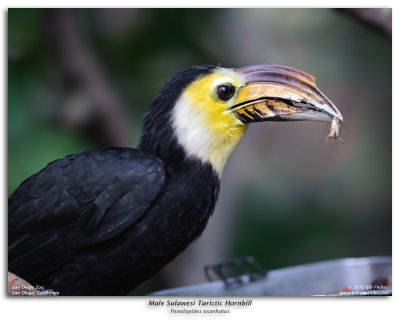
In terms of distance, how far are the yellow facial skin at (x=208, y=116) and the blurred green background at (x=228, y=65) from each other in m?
0.58

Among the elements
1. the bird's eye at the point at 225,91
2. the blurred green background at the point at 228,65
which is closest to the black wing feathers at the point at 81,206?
the bird's eye at the point at 225,91

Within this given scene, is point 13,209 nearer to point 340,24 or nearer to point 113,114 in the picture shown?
point 113,114

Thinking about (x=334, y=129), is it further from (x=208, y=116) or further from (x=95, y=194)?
(x=95, y=194)

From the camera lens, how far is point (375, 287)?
1636 mm

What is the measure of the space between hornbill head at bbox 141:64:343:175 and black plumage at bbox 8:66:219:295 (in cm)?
9

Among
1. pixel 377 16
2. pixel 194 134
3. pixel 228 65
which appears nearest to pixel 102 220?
pixel 194 134

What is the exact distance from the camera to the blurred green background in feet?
6.94

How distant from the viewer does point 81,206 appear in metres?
1.45

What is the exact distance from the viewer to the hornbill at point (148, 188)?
145 centimetres

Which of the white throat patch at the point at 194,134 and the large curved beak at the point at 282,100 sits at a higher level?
the large curved beak at the point at 282,100

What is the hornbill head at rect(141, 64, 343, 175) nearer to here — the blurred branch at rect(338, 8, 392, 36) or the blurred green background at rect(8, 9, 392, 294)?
the blurred branch at rect(338, 8, 392, 36)

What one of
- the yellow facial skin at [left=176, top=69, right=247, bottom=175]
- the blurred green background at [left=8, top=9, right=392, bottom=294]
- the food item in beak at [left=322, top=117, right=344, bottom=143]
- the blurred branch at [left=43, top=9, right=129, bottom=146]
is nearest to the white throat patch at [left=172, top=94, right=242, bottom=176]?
the yellow facial skin at [left=176, top=69, right=247, bottom=175]

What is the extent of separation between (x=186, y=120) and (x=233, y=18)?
833mm

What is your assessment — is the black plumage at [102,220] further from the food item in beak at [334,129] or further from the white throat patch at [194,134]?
the food item in beak at [334,129]
